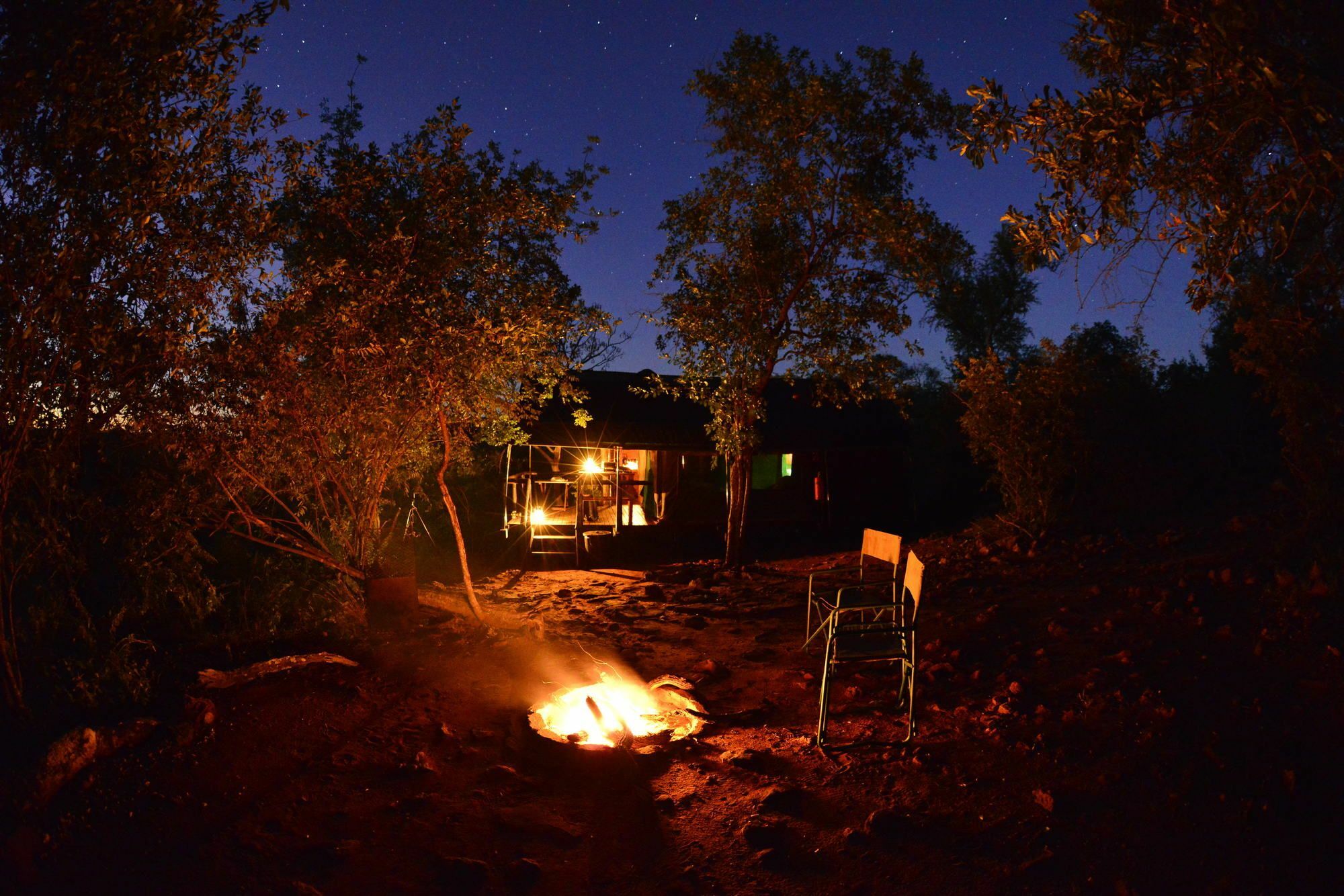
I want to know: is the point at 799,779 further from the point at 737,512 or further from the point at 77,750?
the point at 737,512

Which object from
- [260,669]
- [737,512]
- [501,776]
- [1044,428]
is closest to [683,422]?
[737,512]

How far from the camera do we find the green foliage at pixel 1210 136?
364 cm

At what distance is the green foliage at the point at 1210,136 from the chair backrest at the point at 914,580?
2128mm

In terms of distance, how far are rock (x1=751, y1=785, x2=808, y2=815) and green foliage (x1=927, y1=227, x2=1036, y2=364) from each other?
26912 mm

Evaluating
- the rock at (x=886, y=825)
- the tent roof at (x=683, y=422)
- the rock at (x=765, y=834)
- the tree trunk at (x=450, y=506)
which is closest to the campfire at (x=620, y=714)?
the rock at (x=765, y=834)

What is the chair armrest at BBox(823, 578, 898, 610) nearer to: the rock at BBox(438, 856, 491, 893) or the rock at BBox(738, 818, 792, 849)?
the rock at BBox(738, 818, 792, 849)

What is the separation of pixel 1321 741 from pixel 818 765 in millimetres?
2444

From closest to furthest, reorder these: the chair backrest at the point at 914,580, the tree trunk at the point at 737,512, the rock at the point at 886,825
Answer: the rock at the point at 886,825
the chair backrest at the point at 914,580
the tree trunk at the point at 737,512

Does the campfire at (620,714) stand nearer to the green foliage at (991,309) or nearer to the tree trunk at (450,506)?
the tree trunk at (450,506)

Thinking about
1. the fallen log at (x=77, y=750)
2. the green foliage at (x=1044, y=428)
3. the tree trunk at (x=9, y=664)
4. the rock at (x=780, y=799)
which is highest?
the green foliage at (x=1044, y=428)

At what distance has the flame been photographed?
4.95 meters

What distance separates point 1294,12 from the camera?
403 centimetres

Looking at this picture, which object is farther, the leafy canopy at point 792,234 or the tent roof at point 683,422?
the tent roof at point 683,422

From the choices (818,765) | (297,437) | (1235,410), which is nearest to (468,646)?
(297,437)
